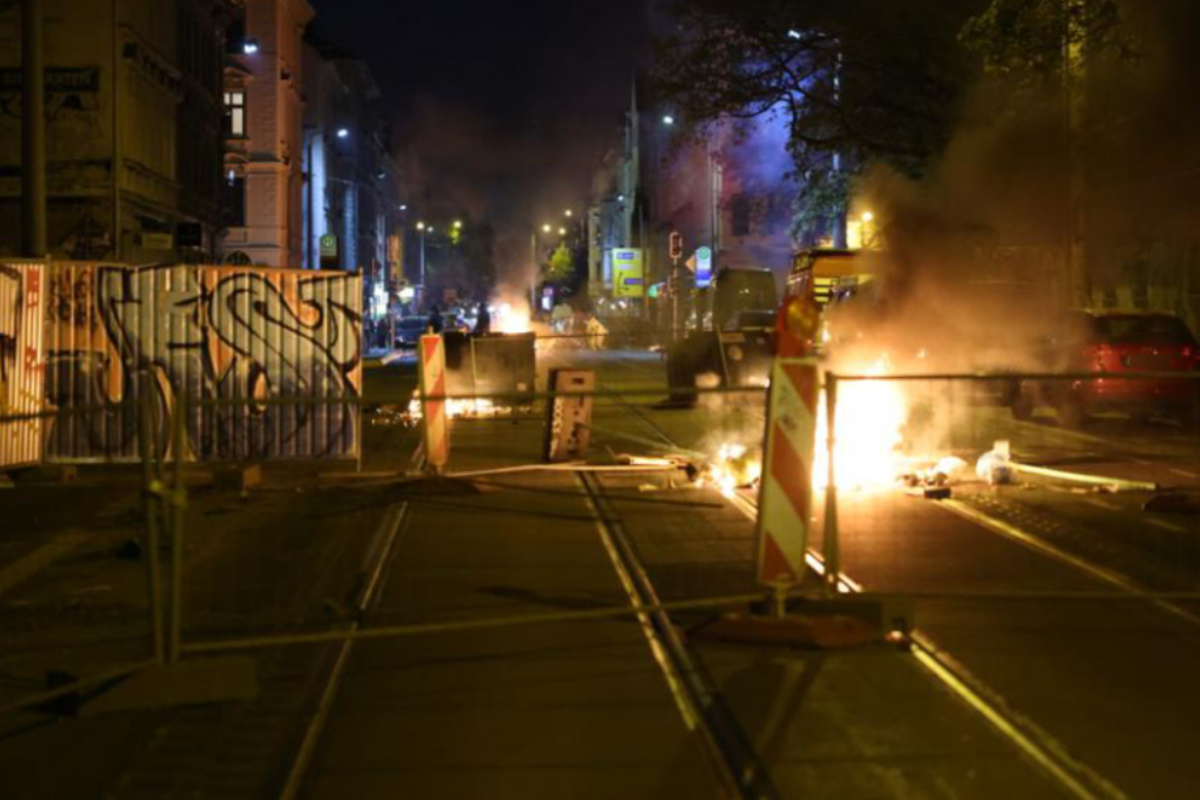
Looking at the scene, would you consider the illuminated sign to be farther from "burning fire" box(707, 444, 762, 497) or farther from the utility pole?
"burning fire" box(707, 444, 762, 497)

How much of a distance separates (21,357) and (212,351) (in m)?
1.77

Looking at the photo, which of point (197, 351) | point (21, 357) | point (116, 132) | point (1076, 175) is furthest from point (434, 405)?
point (116, 132)

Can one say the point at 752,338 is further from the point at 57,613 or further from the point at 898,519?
the point at 57,613

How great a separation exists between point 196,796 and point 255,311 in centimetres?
985

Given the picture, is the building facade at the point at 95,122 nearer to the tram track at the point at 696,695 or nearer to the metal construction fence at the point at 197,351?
the metal construction fence at the point at 197,351

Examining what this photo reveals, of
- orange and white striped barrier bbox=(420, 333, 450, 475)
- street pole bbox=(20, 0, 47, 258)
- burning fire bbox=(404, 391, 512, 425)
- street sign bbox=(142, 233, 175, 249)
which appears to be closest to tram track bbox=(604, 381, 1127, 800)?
orange and white striped barrier bbox=(420, 333, 450, 475)

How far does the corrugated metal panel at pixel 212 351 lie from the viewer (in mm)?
14156

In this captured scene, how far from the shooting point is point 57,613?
824 cm

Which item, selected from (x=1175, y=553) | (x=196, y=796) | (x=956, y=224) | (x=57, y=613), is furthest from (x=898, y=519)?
(x=956, y=224)

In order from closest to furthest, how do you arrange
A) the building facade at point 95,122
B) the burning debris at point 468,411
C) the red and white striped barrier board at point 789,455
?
1. the red and white striped barrier board at point 789,455
2. the burning debris at point 468,411
3. the building facade at point 95,122

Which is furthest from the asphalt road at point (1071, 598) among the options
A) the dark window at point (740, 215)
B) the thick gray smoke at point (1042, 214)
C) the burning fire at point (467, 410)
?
the dark window at point (740, 215)

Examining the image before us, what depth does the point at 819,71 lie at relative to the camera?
32438 mm

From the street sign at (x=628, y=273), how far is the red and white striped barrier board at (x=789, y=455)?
226 feet

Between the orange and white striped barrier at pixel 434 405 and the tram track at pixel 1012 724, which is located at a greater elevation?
the orange and white striped barrier at pixel 434 405
